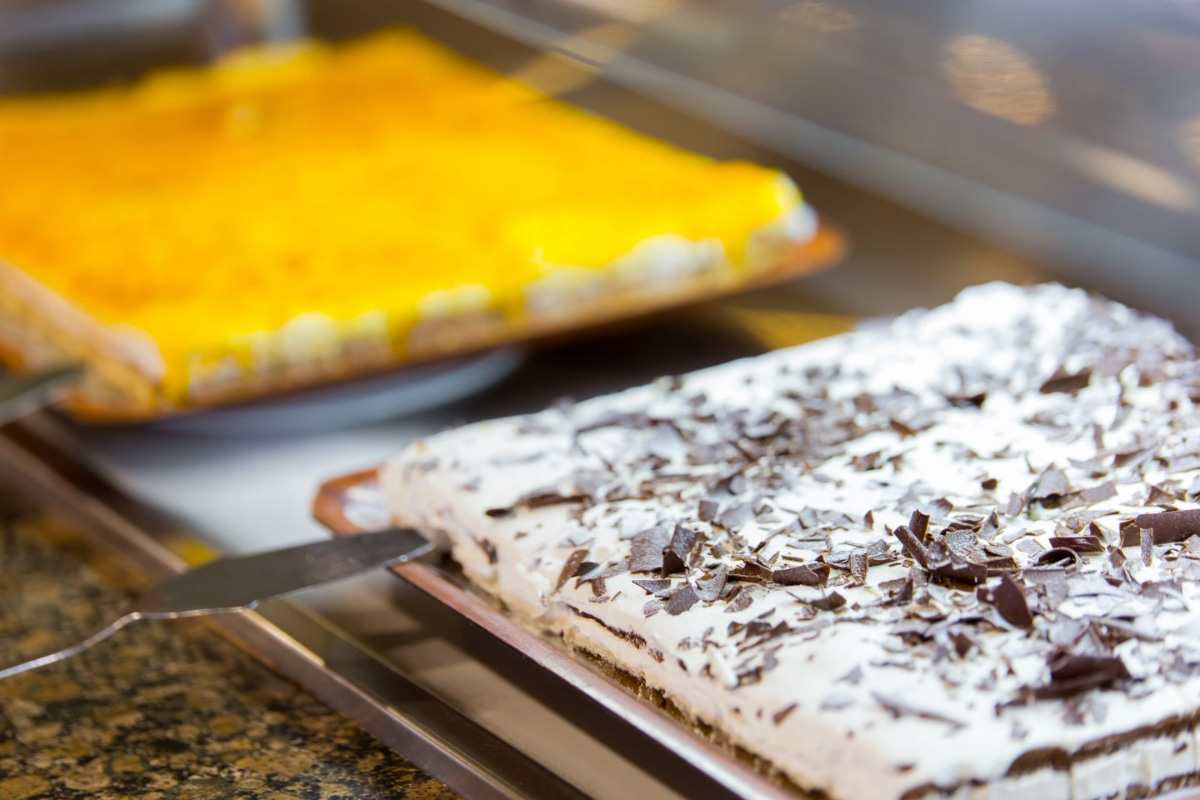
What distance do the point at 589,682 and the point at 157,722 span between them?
0.36 m

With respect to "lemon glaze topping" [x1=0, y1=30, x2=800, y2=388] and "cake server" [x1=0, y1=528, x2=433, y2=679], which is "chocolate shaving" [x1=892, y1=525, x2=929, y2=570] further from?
"lemon glaze topping" [x1=0, y1=30, x2=800, y2=388]

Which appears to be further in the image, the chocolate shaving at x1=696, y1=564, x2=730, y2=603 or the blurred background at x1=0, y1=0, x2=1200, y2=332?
the blurred background at x1=0, y1=0, x2=1200, y2=332

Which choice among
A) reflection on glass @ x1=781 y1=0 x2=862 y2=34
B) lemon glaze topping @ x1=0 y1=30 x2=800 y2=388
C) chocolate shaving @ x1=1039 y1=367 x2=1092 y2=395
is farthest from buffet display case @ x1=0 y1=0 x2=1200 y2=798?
chocolate shaving @ x1=1039 y1=367 x2=1092 y2=395

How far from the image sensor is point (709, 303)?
1.76 meters

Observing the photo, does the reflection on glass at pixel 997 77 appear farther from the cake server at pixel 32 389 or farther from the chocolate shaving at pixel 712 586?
the cake server at pixel 32 389

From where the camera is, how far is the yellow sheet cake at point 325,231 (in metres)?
1.41

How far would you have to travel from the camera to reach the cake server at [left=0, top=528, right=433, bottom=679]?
1009 millimetres

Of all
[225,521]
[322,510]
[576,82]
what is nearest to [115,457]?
[225,521]

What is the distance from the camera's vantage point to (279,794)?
947mm

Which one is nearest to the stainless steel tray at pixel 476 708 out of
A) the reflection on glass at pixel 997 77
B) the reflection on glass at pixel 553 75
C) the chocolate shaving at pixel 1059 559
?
the chocolate shaving at pixel 1059 559

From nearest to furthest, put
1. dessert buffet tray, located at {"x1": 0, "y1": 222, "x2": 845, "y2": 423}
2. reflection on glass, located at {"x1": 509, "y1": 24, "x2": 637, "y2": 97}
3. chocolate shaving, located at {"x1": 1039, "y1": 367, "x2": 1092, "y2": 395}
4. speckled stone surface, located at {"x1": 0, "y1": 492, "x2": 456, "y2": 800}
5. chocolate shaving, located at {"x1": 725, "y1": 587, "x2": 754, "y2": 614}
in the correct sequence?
chocolate shaving, located at {"x1": 725, "y1": 587, "x2": 754, "y2": 614}
speckled stone surface, located at {"x1": 0, "y1": 492, "x2": 456, "y2": 800}
chocolate shaving, located at {"x1": 1039, "y1": 367, "x2": 1092, "y2": 395}
dessert buffet tray, located at {"x1": 0, "y1": 222, "x2": 845, "y2": 423}
reflection on glass, located at {"x1": 509, "y1": 24, "x2": 637, "y2": 97}

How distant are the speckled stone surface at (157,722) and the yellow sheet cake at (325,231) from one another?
253 mm

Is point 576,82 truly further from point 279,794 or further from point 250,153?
point 279,794

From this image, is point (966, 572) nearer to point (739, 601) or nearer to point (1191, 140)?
point (739, 601)
